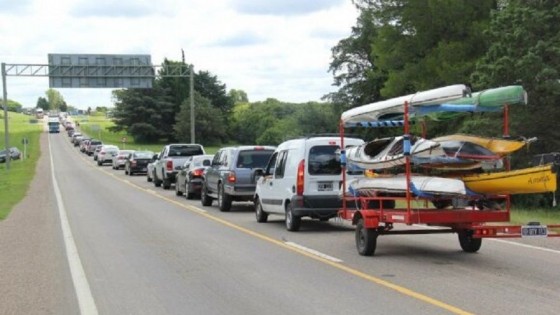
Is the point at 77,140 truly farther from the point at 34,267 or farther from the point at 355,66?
the point at 34,267

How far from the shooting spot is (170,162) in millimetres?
31469

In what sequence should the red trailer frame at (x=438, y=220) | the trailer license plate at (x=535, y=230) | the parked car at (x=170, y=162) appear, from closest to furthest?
the trailer license plate at (x=535, y=230), the red trailer frame at (x=438, y=220), the parked car at (x=170, y=162)

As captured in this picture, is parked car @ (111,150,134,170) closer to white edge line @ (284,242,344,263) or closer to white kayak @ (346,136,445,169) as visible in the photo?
white edge line @ (284,242,344,263)

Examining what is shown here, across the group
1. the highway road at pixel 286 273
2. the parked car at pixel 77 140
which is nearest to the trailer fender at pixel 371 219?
the highway road at pixel 286 273

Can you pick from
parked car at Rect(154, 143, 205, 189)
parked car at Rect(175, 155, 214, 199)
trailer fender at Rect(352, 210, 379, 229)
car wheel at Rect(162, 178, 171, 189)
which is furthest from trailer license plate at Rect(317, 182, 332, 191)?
car wheel at Rect(162, 178, 171, 189)

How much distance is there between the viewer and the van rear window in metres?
14.6

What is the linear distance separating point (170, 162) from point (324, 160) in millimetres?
17687

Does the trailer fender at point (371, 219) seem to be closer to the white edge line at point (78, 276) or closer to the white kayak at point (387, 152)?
the white kayak at point (387, 152)

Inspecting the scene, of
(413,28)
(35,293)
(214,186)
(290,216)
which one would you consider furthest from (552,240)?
(413,28)

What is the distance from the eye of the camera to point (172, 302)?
815 cm

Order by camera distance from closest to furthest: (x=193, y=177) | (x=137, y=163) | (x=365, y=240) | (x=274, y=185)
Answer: (x=365, y=240) → (x=274, y=185) → (x=193, y=177) → (x=137, y=163)

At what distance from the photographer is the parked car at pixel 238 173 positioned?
20000mm

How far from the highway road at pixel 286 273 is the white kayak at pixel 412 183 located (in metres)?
1.08

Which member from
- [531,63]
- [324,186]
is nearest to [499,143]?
[324,186]
